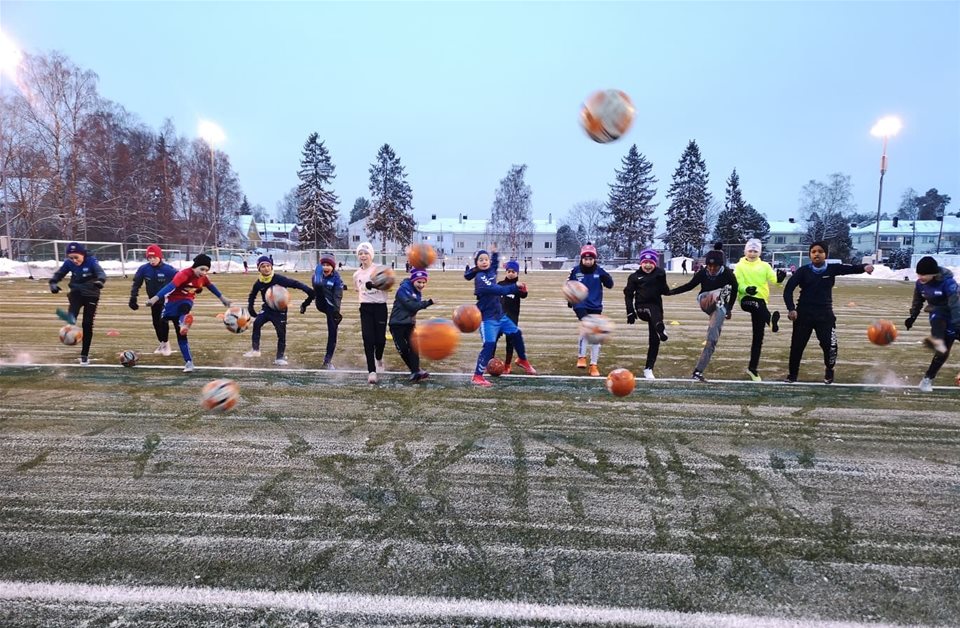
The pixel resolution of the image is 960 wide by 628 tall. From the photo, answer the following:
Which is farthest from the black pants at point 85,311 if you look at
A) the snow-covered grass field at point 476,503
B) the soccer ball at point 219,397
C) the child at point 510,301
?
the child at point 510,301

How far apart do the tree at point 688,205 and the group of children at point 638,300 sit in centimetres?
5933

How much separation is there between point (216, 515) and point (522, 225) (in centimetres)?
7944

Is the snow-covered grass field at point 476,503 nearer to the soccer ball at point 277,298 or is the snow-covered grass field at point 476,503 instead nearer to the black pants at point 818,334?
the black pants at point 818,334

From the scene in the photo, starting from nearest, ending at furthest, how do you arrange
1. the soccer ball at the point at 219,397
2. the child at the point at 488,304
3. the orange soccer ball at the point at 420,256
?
the soccer ball at the point at 219,397 → the orange soccer ball at the point at 420,256 → the child at the point at 488,304

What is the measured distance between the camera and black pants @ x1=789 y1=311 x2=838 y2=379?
24.9ft

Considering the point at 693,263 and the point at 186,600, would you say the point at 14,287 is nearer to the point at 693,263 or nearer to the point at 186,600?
the point at 186,600

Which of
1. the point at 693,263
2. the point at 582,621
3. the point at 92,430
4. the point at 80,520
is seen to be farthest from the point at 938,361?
the point at 693,263

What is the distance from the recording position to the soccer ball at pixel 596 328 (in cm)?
762

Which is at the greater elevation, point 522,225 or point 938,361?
point 522,225

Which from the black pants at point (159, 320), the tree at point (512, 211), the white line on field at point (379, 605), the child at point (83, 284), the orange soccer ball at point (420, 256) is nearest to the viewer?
the white line on field at point (379, 605)

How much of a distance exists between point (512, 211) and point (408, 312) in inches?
2937

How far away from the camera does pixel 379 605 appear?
110 inches

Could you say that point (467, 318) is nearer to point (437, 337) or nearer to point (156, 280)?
point (437, 337)

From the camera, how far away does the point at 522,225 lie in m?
81.2
